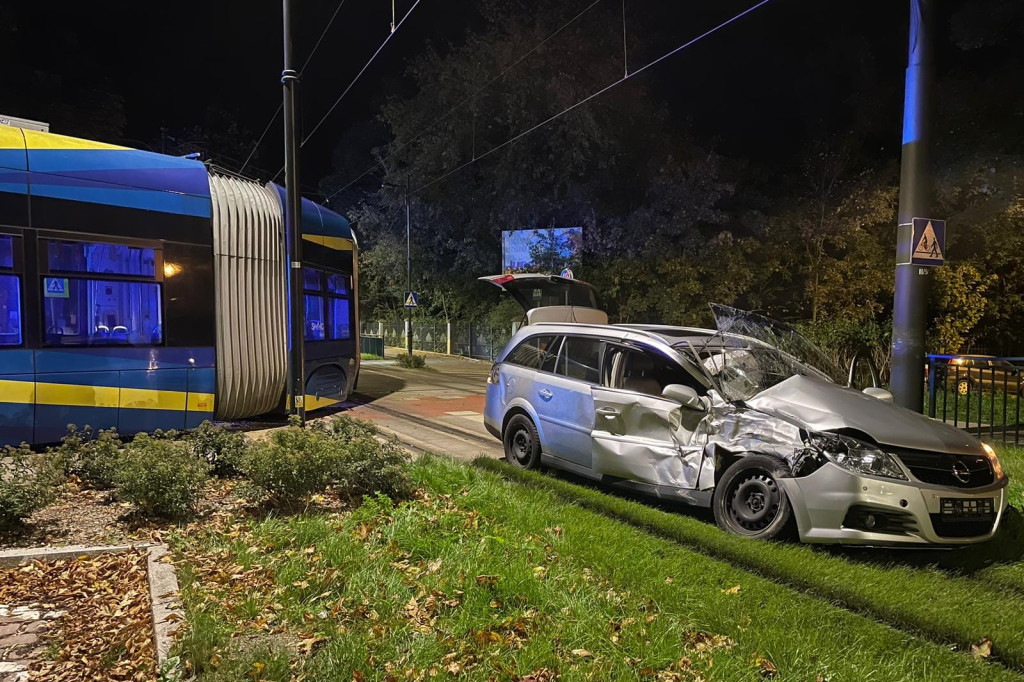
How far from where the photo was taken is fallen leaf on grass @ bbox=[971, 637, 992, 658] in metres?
3.46

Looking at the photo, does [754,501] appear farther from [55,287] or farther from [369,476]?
[55,287]

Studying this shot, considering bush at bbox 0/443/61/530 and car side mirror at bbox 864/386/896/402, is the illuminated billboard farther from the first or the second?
bush at bbox 0/443/61/530

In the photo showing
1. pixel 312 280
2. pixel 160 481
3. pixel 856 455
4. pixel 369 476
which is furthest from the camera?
pixel 312 280

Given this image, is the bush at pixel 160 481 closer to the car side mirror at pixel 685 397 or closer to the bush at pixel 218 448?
the bush at pixel 218 448

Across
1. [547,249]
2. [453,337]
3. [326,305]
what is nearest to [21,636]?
[326,305]

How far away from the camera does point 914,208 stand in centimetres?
686

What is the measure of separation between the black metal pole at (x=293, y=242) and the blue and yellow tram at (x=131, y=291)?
51cm

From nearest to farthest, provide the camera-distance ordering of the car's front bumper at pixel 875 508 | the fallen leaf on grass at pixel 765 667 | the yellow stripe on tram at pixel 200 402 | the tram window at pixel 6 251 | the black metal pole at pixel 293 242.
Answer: the fallen leaf on grass at pixel 765 667, the car's front bumper at pixel 875 508, the tram window at pixel 6 251, the yellow stripe on tram at pixel 200 402, the black metal pole at pixel 293 242

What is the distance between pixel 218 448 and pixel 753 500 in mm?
4635

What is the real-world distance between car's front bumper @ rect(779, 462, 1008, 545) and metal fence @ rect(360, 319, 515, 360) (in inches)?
951

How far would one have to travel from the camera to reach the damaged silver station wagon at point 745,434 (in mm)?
4566

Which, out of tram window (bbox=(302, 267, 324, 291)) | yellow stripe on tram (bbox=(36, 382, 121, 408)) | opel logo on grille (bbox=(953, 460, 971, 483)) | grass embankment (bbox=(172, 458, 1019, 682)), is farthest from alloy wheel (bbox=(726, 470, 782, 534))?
tram window (bbox=(302, 267, 324, 291))

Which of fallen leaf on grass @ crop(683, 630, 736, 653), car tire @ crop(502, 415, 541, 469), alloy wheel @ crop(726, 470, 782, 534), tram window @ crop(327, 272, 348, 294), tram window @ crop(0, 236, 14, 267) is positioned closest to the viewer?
fallen leaf on grass @ crop(683, 630, 736, 653)

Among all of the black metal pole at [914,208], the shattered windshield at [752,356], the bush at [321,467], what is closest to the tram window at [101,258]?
the bush at [321,467]
